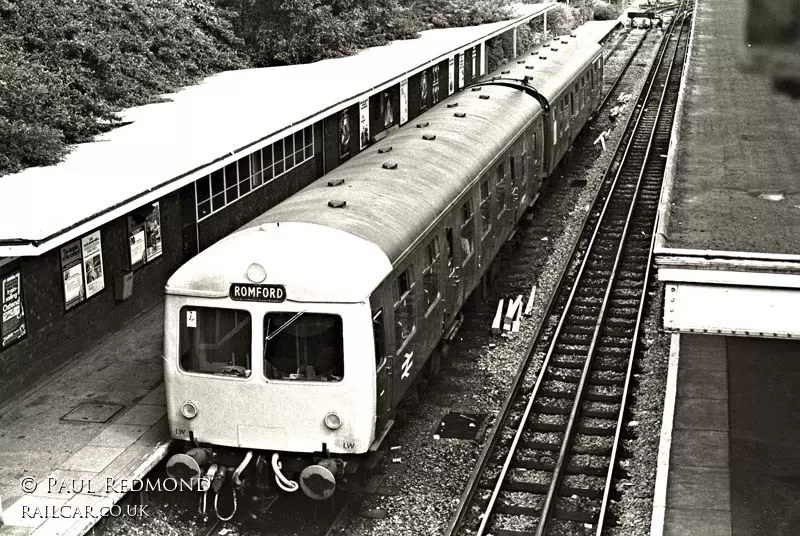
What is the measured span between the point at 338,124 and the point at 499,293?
5.67 meters

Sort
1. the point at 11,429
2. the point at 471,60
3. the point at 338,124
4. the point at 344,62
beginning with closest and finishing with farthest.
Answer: the point at 11,429 → the point at 338,124 → the point at 344,62 → the point at 471,60

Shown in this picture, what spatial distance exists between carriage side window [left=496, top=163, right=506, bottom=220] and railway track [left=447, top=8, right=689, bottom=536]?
1.57 metres

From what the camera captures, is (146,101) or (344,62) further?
(344,62)

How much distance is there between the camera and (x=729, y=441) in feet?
34.5

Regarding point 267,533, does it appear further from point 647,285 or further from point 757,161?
point 647,285

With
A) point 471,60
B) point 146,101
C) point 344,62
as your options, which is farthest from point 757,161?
point 471,60

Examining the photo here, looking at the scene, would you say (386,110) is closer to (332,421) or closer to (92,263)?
(92,263)

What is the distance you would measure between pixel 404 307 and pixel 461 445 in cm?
186

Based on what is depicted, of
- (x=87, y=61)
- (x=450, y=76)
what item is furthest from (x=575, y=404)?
(x=450, y=76)

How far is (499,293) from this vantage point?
1562cm

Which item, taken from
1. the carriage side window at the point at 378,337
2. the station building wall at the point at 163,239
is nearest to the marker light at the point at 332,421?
the carriage side window at the point at 378,337

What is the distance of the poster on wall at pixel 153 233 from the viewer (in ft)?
45.5

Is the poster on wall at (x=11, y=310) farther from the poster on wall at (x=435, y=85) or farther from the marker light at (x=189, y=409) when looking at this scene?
the poster on wall at (x=435, y=85)

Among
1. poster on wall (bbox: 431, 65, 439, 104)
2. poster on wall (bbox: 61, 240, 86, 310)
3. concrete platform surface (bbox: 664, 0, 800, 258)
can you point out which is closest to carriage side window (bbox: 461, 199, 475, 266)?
concrete platform surface (bbox: 664, 0, 800, 258)
